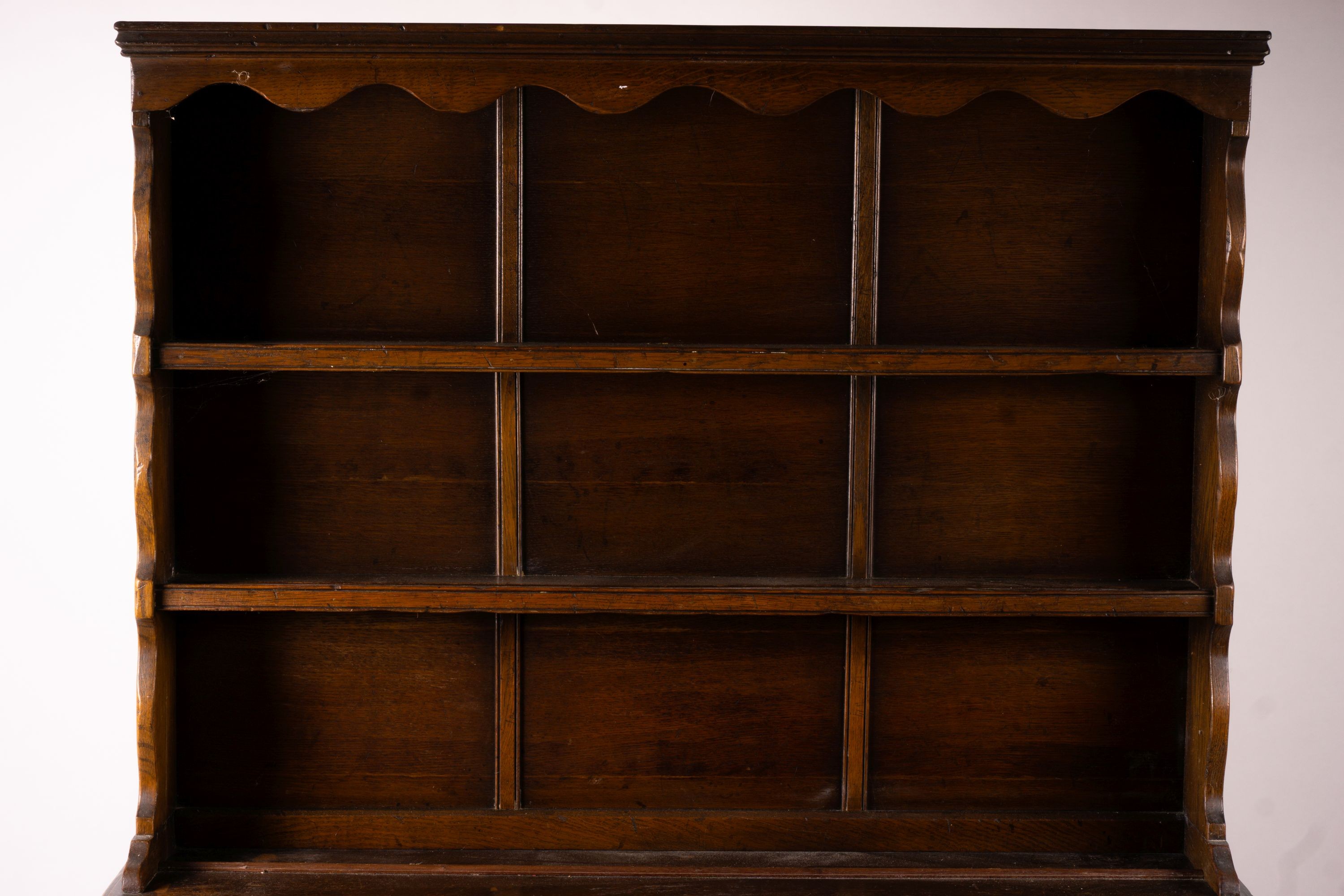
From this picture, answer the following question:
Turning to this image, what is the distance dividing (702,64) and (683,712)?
47.3 inches

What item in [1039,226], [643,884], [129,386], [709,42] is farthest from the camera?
[129,386]

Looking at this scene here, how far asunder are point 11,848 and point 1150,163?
2852mm

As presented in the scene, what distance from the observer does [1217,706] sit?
1.78 meters

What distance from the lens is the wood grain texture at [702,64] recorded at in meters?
1.66

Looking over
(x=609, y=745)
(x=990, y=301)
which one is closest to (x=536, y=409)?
(x=609, y=745)

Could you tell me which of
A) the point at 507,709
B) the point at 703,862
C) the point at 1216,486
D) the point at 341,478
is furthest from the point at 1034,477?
the point at 341,478

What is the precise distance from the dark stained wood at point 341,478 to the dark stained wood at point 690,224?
0.27 meters

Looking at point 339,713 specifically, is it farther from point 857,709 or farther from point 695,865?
point 857,709

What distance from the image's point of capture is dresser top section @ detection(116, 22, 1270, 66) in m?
1.66

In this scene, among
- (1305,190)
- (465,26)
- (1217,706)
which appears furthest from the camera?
(1305,190)

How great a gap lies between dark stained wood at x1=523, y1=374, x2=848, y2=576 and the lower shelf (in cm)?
54

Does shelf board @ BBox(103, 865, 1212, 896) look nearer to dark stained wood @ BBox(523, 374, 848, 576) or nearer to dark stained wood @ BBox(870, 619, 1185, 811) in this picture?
dark stained wood @ BBox(870, 619, 1185, 811)

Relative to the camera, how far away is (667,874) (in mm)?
1815

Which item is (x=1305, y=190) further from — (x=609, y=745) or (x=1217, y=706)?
(x=609, y=745)
